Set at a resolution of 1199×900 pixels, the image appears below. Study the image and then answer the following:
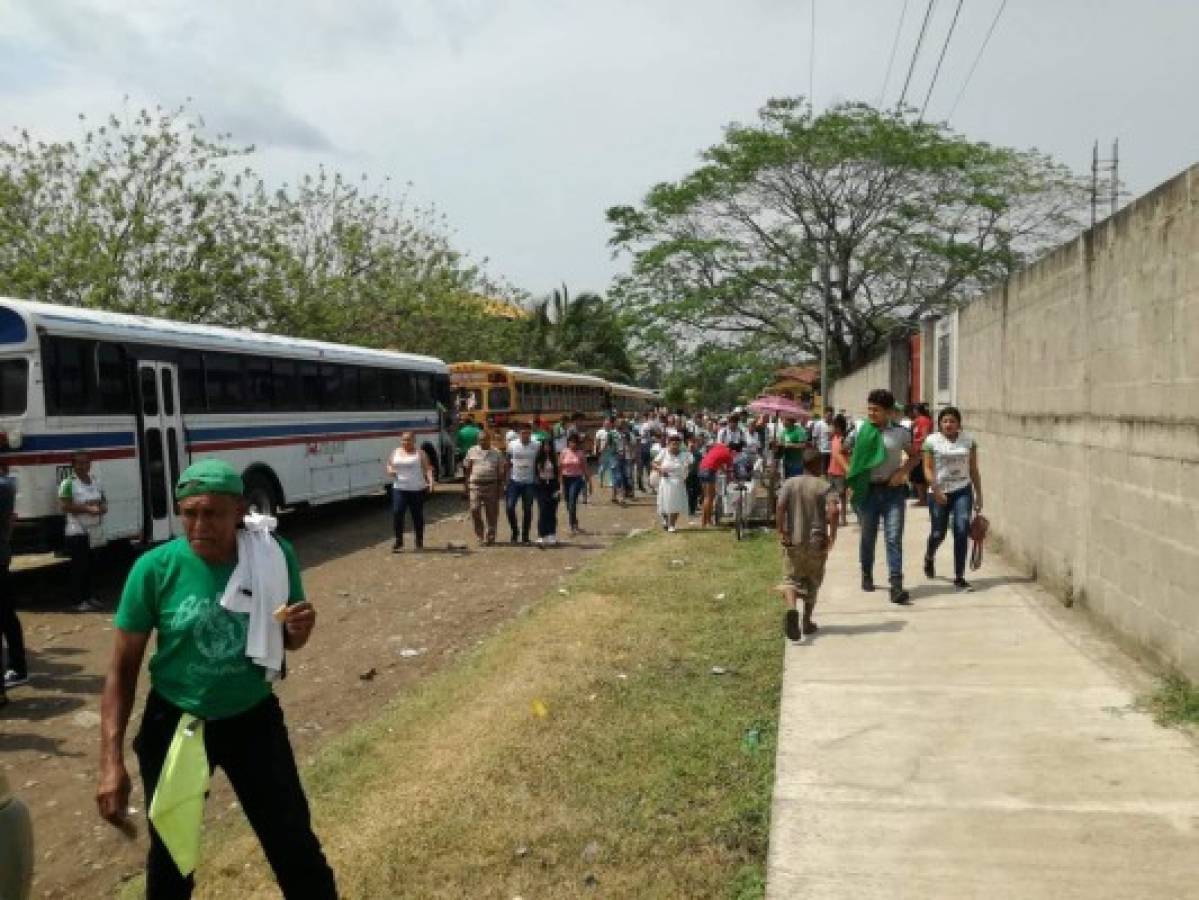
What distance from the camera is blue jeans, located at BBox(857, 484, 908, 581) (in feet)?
26.4

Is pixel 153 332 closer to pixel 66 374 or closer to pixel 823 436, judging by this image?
pixel 66 374

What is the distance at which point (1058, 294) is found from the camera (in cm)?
805

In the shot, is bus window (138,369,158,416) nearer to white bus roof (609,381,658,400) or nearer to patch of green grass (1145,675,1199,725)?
patch of green grass (1145,675,1199,725)

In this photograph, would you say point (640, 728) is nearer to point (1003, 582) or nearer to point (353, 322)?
point (1003, 582)

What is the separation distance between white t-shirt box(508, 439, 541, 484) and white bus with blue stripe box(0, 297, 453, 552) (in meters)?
3.49

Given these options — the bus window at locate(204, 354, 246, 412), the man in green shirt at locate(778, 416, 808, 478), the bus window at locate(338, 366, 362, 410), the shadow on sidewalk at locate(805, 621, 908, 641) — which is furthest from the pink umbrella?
the bus window at locate(204, 354, 246, 412)

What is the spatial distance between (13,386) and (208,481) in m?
8.13

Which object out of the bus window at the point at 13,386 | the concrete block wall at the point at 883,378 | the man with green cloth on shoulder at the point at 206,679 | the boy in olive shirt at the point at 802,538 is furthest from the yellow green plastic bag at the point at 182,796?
the concrete block wall at the point at 883,378

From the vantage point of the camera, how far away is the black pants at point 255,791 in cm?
314

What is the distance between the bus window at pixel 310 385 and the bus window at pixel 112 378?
13.1 feet

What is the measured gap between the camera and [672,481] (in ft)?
45.0

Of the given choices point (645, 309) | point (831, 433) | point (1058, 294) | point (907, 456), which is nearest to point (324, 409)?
point (831, 433)

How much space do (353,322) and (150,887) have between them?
25717 millimetres

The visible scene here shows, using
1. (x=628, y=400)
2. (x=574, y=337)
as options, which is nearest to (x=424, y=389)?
(x=628, y=400)
